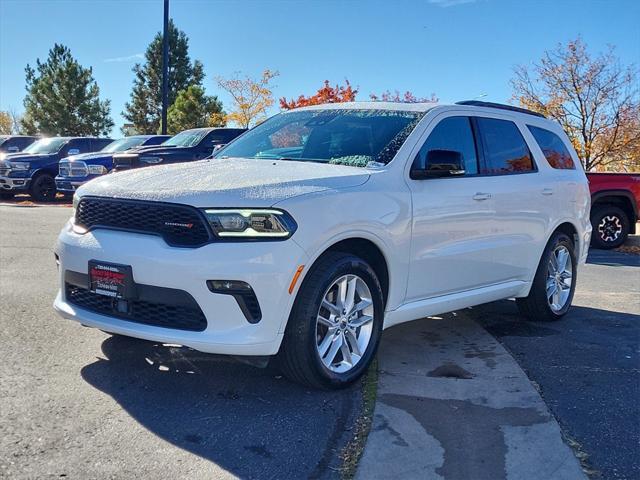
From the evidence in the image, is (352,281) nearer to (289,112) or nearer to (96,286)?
(96,286)

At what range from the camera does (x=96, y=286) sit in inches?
152

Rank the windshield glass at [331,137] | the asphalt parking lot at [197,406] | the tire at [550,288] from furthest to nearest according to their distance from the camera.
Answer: the tire at [550,288], the windshield glass at [331,137], the asphalt parking lot at [197,406]

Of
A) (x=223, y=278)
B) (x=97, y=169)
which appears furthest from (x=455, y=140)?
(x=97, y=169)

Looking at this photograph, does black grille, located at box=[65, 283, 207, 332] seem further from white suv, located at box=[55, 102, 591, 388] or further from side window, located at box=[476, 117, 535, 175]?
side window, located at box=[476, 117, 535, 175]

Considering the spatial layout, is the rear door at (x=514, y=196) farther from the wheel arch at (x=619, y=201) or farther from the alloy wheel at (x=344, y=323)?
the wheel arch at (x=619, y=201)

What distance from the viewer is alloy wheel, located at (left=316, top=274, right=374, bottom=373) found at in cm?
401

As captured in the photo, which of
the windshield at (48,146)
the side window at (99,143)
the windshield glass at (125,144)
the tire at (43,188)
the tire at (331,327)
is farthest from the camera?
the side window at (99,143)

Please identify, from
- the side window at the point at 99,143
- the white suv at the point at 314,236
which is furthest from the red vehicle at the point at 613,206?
the side window at the point at 99,143

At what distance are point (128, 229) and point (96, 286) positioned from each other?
389 millimetres

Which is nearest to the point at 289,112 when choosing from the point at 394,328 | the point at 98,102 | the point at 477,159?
the point at 477,159

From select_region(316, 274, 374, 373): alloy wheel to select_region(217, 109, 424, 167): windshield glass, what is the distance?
90cm

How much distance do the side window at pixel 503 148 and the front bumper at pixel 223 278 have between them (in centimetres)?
237

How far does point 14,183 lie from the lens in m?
17.8

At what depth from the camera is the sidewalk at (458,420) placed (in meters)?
3.14
